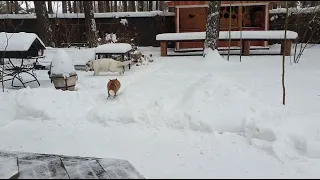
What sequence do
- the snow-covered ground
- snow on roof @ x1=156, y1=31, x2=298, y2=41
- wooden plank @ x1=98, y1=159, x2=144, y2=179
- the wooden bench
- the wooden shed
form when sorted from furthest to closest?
the wooden shed, snow on roof @ x1=156, y1=31, x2=298, y2=41, the wooden bench, the snow-covered ground, wooden plank @ x1=98, y1=159, x2=144, y2=179

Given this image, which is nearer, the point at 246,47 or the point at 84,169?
the point at 84,169

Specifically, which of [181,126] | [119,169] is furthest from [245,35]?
[119,169]

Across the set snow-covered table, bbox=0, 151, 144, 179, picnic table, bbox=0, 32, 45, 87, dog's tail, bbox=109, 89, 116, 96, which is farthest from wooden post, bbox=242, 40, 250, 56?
snow-covered table, bbox=0, 151, 144, 179

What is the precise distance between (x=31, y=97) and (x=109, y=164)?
227 centimetres

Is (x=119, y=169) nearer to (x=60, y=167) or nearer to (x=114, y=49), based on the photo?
(x=60, y=167)

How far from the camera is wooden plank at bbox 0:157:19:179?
2906 millimetres

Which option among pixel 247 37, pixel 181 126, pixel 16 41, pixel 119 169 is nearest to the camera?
pixel 119 169

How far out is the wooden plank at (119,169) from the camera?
2.87m

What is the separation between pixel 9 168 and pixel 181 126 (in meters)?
1.96

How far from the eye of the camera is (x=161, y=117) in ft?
14.1

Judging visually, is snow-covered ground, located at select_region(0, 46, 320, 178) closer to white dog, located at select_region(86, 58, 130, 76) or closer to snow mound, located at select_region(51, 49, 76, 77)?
snow mound, located at select_region(51, 49, 76, 77)

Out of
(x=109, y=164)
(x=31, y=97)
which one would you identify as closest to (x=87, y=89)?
(x=31, y=97)

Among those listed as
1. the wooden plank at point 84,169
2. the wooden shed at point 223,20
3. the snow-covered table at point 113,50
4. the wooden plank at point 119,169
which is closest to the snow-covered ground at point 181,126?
the wooden plank at point 119,169

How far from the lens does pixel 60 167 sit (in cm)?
311
